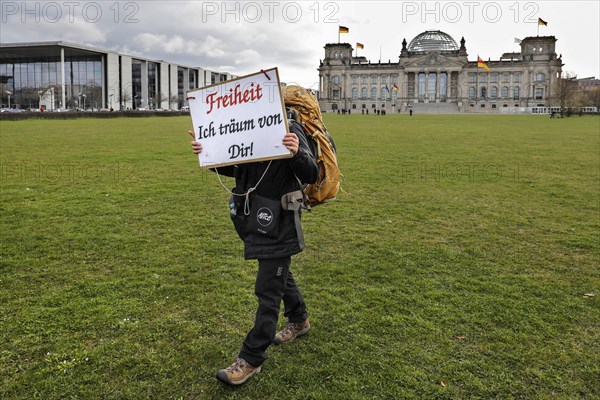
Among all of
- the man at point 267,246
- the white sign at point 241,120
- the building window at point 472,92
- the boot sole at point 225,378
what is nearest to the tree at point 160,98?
the building window at point 472,92

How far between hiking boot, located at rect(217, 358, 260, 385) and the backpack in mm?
1505

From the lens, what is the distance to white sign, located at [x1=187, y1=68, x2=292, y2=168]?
12.9 ft

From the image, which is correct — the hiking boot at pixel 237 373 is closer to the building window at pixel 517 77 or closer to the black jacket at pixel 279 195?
the black jacket at pixel 279 195

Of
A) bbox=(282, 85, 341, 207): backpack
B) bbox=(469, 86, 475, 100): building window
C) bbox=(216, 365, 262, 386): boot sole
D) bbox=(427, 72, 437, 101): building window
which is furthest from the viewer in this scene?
bbox=(469, 86, 475, 100): building window

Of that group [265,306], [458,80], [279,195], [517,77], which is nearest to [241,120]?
[279,195]

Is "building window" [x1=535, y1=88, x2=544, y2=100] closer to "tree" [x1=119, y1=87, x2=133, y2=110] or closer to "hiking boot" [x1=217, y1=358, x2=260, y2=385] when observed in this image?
"tree" [x1=119, y1=87, x2=133, y2=110]

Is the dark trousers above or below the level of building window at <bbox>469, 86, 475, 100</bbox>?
below

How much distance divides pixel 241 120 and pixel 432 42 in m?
165

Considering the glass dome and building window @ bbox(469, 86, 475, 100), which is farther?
the glass dome

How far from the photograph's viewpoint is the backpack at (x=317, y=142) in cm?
420


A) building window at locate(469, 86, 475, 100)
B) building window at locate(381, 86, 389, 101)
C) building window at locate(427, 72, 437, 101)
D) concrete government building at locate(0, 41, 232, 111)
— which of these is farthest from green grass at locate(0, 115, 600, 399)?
building window at locate(469, 86, 475, 100)

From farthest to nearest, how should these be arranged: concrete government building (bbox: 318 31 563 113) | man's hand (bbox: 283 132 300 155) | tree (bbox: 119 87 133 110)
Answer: concrete government building (bbox: 318 31 563 113), tree (bbox: 119 87 133 110), man's hand (bbox: 283 132 300 155)

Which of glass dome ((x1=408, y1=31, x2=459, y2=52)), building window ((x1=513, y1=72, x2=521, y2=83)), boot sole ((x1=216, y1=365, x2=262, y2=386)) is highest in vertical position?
glass dome ((x1=408, y1=31, x2=459, y2=52))

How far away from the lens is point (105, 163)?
17.3 meters
